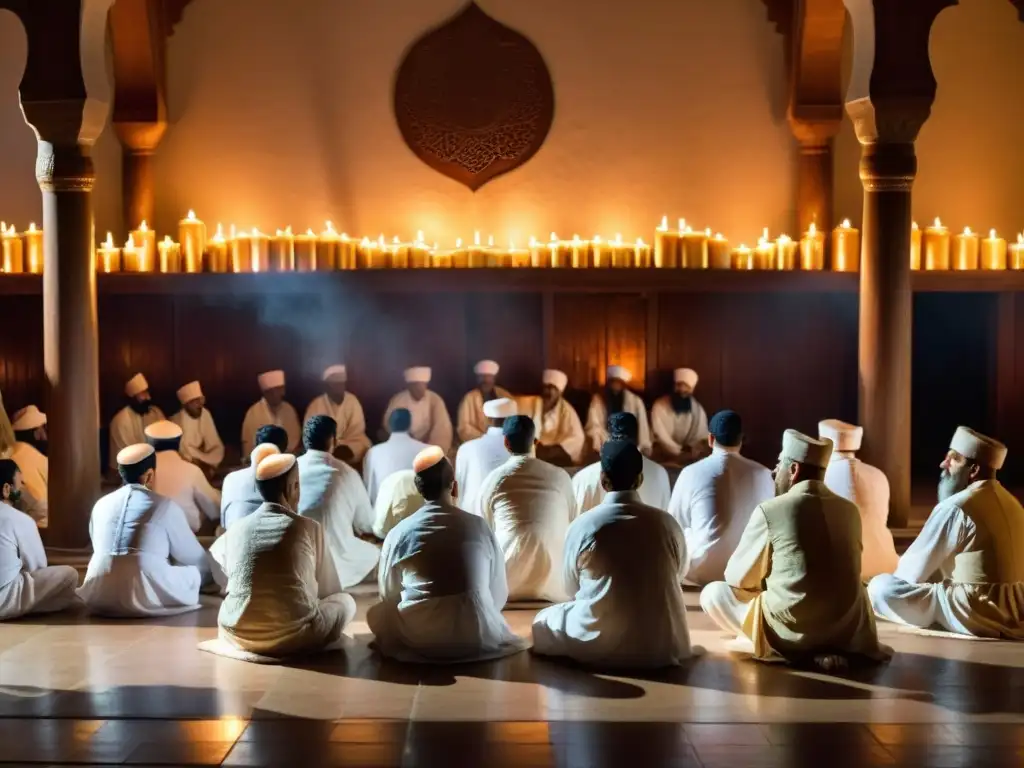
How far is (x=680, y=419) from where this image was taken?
10820 mm

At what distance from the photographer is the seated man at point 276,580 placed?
5.90 m

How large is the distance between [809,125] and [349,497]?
573 cm

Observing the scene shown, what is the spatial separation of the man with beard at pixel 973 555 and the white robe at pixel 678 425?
4.32 m

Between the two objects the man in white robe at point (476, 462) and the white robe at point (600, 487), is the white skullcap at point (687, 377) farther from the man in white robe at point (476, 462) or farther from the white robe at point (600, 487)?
the white robe at point (600, 487)

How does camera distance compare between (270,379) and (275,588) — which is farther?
(270,379)

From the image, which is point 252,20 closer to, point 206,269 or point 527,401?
point 206,269

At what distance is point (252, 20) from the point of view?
38.4 feet

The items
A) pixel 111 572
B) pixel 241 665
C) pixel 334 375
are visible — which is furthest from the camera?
pixel 334 375

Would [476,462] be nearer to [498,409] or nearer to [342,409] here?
[498,409]

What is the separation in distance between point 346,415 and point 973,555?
18.7 ft

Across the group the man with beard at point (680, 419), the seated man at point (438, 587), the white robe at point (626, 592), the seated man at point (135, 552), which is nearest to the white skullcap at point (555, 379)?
the man with beard at point (680, 419)

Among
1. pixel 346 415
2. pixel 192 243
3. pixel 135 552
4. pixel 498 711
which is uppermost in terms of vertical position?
pixel 192 243

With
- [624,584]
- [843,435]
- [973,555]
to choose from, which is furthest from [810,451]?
[843,435]

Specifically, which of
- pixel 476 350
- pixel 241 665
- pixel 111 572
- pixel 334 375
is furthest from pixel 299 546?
pixel 476 350
